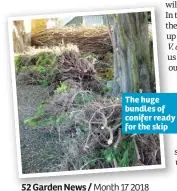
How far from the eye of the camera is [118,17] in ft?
6.93

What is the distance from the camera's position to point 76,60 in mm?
2164

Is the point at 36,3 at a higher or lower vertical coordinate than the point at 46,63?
higher

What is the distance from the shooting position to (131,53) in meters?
2.14

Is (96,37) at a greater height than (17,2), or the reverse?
(17,2)

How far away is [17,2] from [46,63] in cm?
24

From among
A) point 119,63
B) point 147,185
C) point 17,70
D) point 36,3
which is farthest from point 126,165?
point 36,3

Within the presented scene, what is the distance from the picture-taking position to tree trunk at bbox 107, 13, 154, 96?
6.94 ft

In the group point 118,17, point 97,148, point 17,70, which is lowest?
point 97,148

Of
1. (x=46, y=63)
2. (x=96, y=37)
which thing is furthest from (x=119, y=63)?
(x=46, y=63)

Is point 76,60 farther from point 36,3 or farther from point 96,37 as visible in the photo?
point 36,3

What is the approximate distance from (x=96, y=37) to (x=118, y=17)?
0.37 ft

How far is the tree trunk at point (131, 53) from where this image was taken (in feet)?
6.94

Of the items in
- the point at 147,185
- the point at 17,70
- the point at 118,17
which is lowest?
the point at 147,185

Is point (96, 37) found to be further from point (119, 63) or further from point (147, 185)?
point (147, 185)
